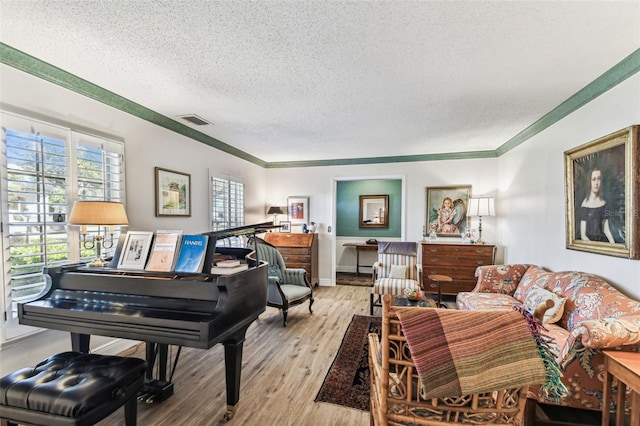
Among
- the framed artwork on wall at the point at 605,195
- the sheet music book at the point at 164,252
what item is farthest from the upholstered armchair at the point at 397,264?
the sheet music book at the point at 164,252

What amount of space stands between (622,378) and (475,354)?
40.6 inches

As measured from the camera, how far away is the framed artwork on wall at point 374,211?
256 inches

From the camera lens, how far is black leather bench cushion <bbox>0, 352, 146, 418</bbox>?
1293 millimetres

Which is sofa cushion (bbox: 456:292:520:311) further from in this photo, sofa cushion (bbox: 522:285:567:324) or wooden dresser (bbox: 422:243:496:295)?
wooden dresser (bbox: 422:243:496:295)

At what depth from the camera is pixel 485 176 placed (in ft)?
15.5

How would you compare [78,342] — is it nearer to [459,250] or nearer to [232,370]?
[232,370]

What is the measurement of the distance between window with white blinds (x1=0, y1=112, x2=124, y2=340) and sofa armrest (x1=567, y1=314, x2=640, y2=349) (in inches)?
144

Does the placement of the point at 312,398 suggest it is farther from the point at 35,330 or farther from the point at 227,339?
the point at 35,330

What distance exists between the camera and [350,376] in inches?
94.3

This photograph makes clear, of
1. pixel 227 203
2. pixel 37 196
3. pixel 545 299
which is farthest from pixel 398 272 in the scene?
pixel 37 196

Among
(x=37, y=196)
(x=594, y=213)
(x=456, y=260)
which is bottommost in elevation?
(x=456, y=260)

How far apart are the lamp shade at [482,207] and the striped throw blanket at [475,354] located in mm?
3660

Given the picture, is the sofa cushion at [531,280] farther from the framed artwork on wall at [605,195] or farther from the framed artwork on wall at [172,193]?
the framed artwork on wall at [172,193]

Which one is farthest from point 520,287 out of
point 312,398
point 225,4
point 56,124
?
point 56,124
